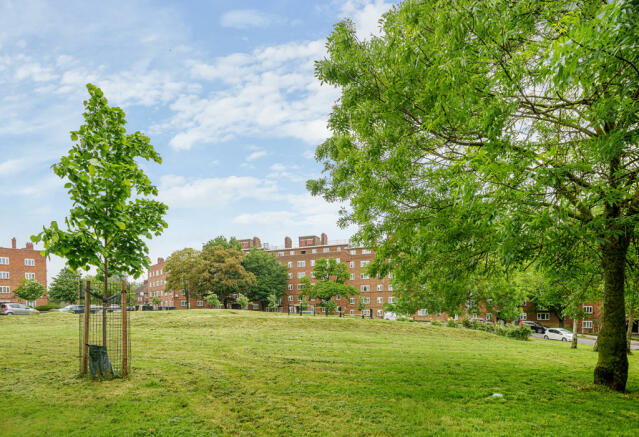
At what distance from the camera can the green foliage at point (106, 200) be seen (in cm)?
865

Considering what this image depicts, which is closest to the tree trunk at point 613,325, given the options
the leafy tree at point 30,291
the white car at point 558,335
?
the white car at point 558,335

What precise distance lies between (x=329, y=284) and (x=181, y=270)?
24.4 metres

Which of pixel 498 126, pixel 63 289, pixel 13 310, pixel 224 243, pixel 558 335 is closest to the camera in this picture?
pixel 498 126

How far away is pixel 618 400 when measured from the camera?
9.07 meters

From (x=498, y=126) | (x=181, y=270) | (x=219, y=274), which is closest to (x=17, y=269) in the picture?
(x=181, y=270)

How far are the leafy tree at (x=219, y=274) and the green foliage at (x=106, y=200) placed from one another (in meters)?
52.3

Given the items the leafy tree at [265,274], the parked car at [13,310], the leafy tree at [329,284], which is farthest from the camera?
the leafy tree at [265,274]

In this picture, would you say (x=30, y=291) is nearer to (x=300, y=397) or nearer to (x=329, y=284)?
(x=329, y=284)

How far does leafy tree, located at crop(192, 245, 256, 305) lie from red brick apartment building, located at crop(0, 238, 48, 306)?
87.6 ft

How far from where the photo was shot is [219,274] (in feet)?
203

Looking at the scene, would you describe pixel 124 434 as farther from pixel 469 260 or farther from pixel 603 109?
pixel 603 109

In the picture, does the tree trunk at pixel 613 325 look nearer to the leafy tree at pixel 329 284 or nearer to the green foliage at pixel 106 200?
the green foliage at pixel 106 200

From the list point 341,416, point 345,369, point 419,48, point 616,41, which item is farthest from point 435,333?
point 616,41

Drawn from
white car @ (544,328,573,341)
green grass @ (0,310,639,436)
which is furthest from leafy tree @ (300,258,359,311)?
green grass @ (0,310,639,436)
